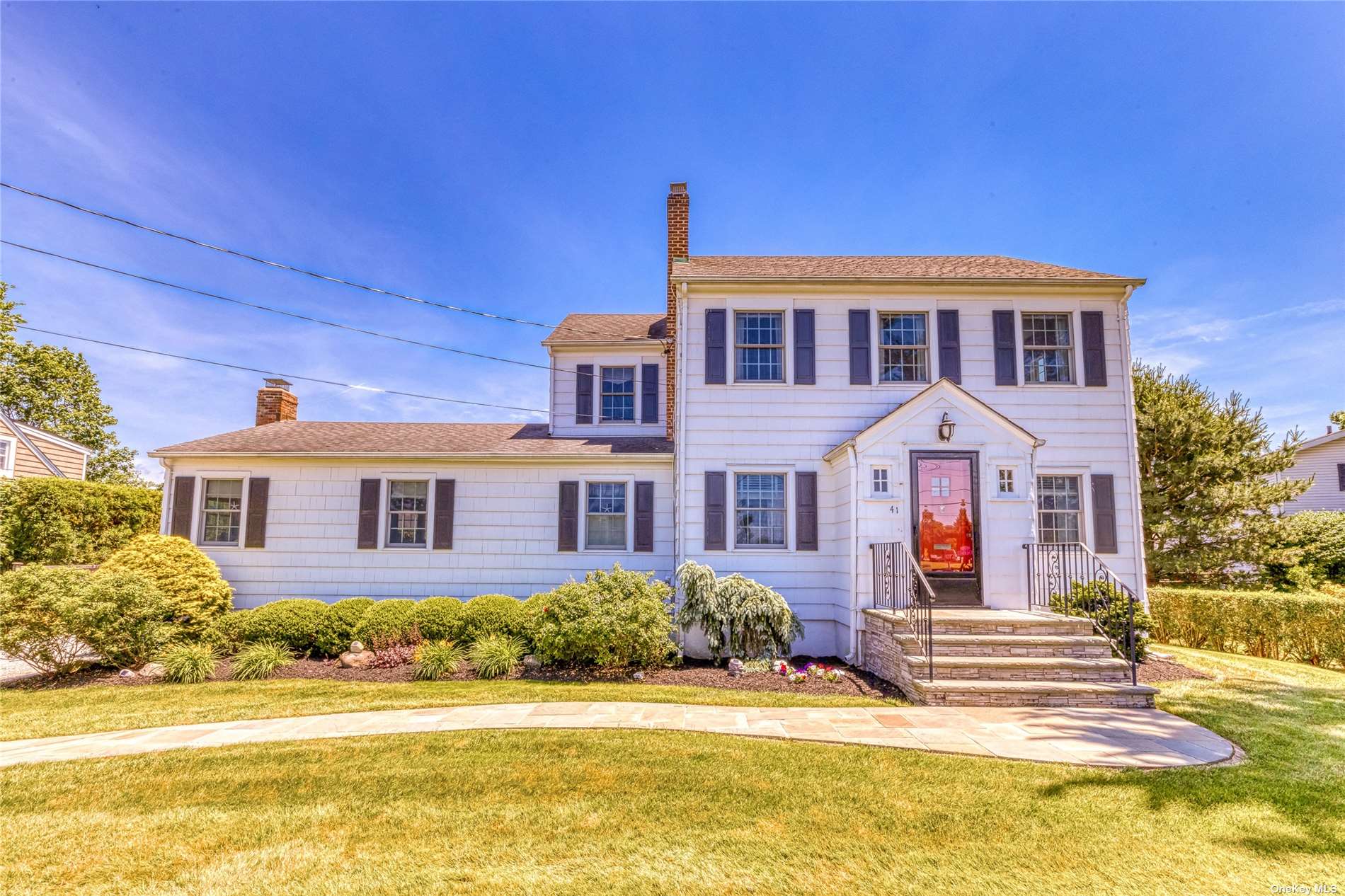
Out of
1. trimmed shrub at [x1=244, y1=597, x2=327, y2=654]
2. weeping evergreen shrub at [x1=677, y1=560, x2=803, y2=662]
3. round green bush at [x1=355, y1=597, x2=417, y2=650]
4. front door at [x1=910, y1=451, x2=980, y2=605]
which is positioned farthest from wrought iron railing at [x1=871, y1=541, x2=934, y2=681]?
trimmed shrub at [x1=244, y1=597, x2=327, y2=654]

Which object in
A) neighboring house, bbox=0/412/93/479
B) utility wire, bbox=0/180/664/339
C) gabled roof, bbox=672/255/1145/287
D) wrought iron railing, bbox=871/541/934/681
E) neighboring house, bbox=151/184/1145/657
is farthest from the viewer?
neighboring house, bbox=0/412/93/479

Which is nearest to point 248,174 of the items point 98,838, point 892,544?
point 98,838

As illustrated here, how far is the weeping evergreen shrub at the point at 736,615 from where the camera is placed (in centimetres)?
953

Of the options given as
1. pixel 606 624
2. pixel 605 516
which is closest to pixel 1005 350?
pixel 605 516

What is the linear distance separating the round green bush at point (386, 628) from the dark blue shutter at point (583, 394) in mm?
5651

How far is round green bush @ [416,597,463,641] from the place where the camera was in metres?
10.5

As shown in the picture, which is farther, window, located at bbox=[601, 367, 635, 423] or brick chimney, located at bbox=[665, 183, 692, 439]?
window, located at bbox=[601, 367, 635, 423]

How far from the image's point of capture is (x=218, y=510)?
12.5m

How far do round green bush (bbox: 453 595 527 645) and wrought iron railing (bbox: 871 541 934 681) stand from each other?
5678 mm

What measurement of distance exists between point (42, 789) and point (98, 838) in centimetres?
163

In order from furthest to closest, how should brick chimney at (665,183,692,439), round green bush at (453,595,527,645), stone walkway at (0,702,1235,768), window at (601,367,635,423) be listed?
window at (601,367,635,423)
brick chimney at (665,183,692,439)
round green bush at (453,595,527,645)
stone walkway at (0,702,1235,768)

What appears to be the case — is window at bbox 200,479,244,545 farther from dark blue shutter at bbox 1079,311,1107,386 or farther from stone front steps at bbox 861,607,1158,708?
dark blue shutter at bbox 1079,311,1107,386

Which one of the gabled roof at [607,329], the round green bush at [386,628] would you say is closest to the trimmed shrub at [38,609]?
the round green bush at [386,628]

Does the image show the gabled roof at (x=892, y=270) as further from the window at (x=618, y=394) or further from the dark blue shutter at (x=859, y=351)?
the window at (x=618, y=394)
